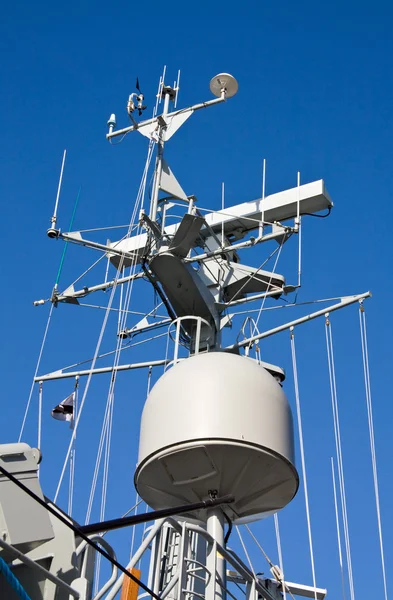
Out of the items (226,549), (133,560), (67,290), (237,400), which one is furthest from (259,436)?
(67,290)

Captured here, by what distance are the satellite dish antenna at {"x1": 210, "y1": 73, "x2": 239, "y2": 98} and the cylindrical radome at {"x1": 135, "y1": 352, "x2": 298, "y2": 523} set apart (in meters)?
5.59

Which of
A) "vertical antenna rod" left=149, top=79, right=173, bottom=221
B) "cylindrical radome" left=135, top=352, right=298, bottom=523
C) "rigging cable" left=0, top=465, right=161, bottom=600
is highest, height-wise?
"vertical antenna rod" left=149, top=79, right=173, bottom=221

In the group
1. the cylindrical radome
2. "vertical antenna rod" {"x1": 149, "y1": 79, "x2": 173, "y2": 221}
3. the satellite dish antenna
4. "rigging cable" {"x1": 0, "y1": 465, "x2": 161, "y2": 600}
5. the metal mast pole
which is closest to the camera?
"rigging cable" {"x1": 0, "y1": 465, "x2": 161, "y2": 600}

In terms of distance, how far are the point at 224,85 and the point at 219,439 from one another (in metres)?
6.56

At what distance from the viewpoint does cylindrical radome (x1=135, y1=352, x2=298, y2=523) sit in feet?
23.4

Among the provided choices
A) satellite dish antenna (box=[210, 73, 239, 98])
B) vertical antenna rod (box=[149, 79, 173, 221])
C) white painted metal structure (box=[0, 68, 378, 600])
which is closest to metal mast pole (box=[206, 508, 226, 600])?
white painted metal structure (box=[0, 68, 378, 600])

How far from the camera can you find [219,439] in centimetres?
704

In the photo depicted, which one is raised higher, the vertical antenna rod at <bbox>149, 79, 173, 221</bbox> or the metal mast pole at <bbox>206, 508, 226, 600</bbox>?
the vertical antenna rod at <bbox>149, 79, 173, 221</bbox>

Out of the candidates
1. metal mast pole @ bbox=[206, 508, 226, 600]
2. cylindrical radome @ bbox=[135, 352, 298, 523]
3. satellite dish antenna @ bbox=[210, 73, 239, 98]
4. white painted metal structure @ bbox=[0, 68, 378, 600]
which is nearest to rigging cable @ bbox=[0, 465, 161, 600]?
white painted metal structure @ bbox=[0, 68, 378, 600]

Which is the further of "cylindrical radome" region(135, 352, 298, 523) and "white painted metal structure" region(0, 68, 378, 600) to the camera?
"cylindrical radome" region(135, 352, 298, 523)

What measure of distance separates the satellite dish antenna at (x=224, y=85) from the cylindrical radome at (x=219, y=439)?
220 inches

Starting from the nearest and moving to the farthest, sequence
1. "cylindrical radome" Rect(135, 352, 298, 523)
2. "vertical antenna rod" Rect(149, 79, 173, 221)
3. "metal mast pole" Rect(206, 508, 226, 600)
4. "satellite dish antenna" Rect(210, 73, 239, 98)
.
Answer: "metal mast pole" Rect(206, 508, 226, 600) → "cylindrical radome" Rect(135, 352, 298, 523) → "vertical antenna rod" Rect(149, 79, 173, 221) → "satellite dish antenna" Rect(210, 73, 239, 98)

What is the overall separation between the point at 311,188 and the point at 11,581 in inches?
353

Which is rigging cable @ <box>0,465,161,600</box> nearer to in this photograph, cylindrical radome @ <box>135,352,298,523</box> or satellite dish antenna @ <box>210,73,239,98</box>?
cylindrical radome @ <box>135,352,298,523</box>
